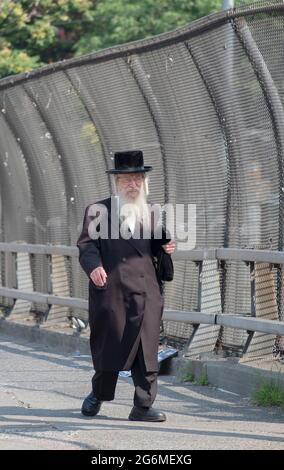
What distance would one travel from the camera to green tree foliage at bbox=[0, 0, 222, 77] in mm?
29094

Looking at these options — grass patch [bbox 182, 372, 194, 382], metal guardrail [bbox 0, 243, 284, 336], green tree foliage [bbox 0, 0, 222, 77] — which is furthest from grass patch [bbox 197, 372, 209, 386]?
green tree foliage [bbox 0, 0, 222, 77]

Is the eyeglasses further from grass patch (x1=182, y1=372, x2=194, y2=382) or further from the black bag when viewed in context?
grass patch (x1=182, y1=372, x2=194, y2=382)

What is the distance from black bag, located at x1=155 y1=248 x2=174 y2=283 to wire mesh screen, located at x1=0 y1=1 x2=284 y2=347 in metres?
1.57

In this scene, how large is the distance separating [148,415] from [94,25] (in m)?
25.7

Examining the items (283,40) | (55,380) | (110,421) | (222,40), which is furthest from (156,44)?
(110,421)

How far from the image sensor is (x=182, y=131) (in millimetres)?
11594

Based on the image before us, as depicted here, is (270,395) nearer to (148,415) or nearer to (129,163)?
(148,415)

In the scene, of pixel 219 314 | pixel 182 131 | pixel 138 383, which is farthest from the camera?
pixel 182 131

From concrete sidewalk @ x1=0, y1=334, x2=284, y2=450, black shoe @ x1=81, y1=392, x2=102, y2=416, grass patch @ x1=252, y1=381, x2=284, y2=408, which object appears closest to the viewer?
concrete sidewalk @ x1=0, y1=334, x2=284, y2=450

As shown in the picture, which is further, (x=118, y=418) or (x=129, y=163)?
(x=118, y=418)

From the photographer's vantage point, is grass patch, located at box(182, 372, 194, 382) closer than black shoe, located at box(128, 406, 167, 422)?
No

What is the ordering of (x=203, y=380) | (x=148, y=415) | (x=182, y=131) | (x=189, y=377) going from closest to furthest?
(x=148, y=415) → (x=203, y=380) → (x=189, y=377) → (x=182, y=131)

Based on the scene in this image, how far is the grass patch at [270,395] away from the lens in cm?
953

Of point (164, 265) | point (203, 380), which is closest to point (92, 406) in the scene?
point (164, 265)
